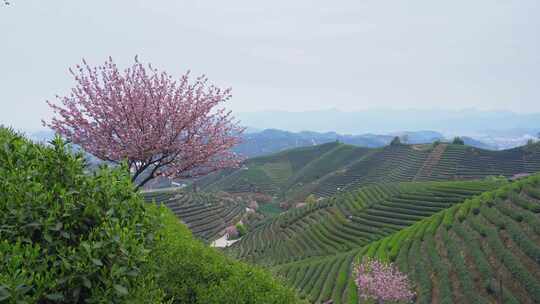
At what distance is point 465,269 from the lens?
24.7 metres

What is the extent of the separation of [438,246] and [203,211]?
217 feet

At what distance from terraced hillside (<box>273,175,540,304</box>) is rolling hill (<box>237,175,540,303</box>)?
0.06 meters

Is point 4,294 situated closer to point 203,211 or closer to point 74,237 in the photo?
point 74,237

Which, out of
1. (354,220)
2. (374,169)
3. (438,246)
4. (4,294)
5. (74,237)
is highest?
(74,237)

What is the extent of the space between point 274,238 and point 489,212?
39.7 meters

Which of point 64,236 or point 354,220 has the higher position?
point 64,236

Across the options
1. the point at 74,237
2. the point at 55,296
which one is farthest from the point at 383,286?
the point at 55,296

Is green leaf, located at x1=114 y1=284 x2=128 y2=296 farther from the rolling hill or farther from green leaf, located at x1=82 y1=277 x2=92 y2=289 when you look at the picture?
the rolling hill

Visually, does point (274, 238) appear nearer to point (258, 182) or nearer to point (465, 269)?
point (465, 269)

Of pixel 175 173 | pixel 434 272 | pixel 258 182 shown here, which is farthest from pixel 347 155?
pixel 175 173

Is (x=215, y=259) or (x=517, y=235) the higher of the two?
(x=215, y=259)

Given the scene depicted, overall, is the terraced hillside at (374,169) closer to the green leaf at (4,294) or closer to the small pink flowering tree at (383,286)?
Answer: the small pink flowering tree at (383,286)

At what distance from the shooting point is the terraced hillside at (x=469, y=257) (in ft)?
72.7

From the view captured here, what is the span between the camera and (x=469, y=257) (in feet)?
86.2
